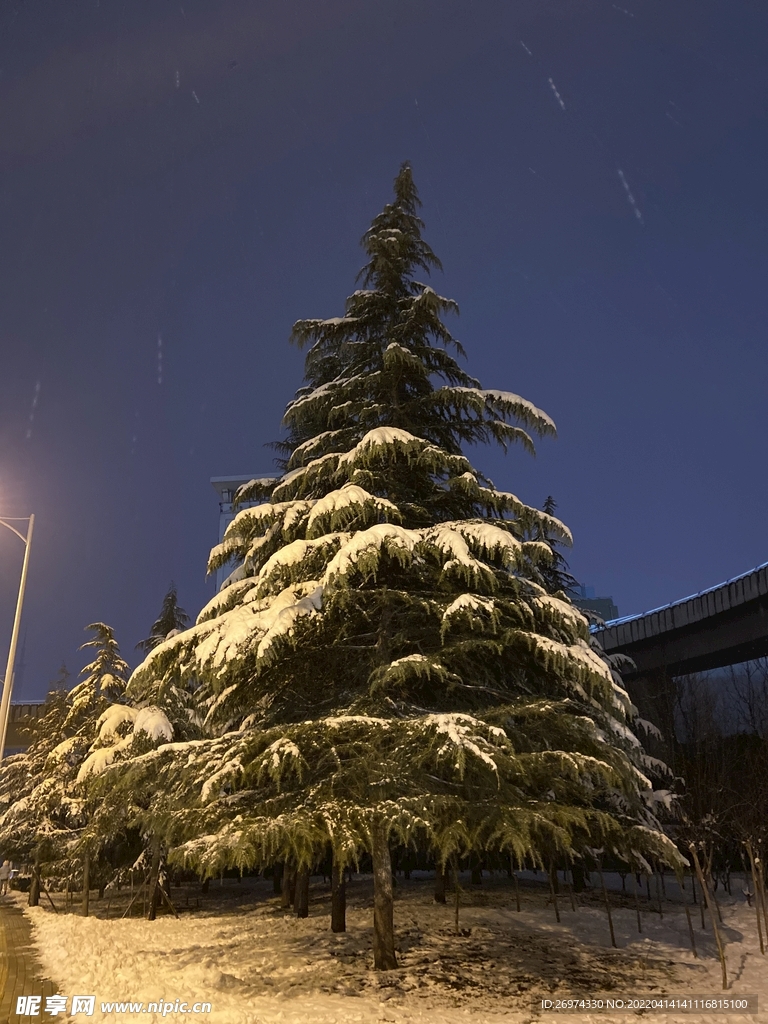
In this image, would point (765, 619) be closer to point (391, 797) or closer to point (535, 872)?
point (535, 872)

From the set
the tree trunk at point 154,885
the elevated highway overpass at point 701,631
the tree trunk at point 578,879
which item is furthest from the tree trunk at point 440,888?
the elevated highway overpass at point 701,631

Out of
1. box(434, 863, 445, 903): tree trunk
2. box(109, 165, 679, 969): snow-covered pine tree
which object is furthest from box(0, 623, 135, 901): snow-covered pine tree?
box(434, 863, 445, 903): tree trunk

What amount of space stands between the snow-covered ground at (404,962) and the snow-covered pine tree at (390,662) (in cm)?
149

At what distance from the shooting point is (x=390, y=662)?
39.0 feet

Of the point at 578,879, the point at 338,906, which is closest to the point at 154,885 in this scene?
the point at 338,906

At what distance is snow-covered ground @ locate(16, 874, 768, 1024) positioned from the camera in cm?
969

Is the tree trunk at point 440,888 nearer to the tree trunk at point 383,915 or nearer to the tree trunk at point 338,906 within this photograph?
the tree trunk at point 338,906

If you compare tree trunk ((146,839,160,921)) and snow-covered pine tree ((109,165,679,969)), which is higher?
snow-covered pine tree ((109,165,679,969))

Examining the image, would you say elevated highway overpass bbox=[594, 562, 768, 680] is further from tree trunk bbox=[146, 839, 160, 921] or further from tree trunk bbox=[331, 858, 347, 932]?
tree trunk bbox=[146, 839, 160, 921]

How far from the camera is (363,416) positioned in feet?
44.4

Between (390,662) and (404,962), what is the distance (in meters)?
4.74

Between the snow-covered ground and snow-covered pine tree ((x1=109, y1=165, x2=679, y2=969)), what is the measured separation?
1.49 m

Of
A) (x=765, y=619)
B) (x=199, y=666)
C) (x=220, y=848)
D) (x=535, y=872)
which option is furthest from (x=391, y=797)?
(x=765, y=619)

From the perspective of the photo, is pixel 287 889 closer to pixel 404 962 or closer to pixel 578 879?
pixel 578 879
